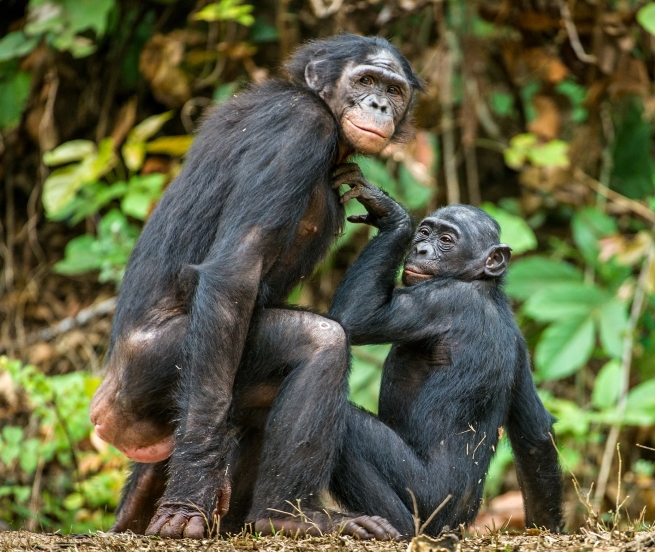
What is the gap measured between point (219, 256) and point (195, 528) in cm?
120

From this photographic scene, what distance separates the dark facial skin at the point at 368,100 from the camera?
14.8 feet

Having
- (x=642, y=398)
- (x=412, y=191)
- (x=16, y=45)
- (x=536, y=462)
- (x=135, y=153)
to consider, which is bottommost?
(x=642, y=398)

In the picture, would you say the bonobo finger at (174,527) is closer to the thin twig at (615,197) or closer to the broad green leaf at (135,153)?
the broad green leaf at (135,153)

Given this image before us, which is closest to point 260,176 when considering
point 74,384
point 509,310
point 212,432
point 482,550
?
point 212,432

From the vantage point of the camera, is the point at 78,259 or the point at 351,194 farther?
the point at 78,259

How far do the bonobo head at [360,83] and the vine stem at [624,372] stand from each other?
327cm

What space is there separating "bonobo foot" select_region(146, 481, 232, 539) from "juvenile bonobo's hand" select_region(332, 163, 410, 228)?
171cm

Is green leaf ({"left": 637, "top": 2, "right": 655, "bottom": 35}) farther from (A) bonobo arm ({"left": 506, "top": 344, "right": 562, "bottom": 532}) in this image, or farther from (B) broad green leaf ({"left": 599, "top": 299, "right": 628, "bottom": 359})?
(A) bonobo arm ({"left": 506, "top": 344, "right": 562, "bottom": 532})

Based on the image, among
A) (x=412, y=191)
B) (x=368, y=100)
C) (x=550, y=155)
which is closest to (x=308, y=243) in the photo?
(x=368, y=100)

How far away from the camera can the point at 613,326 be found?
7172 mm

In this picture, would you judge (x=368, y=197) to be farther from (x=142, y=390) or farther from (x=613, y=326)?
(x=613, y=326)

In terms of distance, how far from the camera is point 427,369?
15.1 ft

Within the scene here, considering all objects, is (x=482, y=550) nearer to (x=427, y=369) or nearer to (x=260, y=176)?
(x=427, y=369)

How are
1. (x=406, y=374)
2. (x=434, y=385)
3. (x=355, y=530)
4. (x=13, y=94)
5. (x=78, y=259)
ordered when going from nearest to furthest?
(x=355, y=530) < (x=434, y=385) < (x=406, y=374) < (x=78, y=259) < (x=13, y=94)
